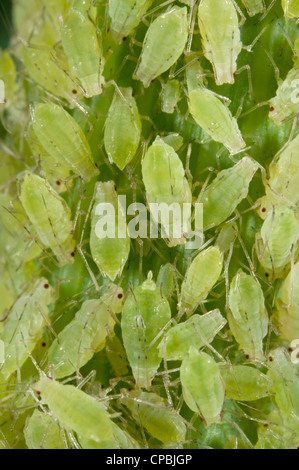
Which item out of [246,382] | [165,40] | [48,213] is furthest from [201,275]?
[165,40]

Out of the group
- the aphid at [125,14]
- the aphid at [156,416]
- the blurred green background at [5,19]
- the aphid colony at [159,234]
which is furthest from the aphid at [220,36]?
the aphid at [156,416]

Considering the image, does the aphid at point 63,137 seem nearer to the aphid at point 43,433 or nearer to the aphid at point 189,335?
the aphid at point 189,335

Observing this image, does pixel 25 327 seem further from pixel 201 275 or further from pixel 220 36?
pixel 220 36

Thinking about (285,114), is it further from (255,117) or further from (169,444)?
(169,444)

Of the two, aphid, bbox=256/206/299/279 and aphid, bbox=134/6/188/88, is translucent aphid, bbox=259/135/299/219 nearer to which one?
aphid, bbox=256/206/299/279
